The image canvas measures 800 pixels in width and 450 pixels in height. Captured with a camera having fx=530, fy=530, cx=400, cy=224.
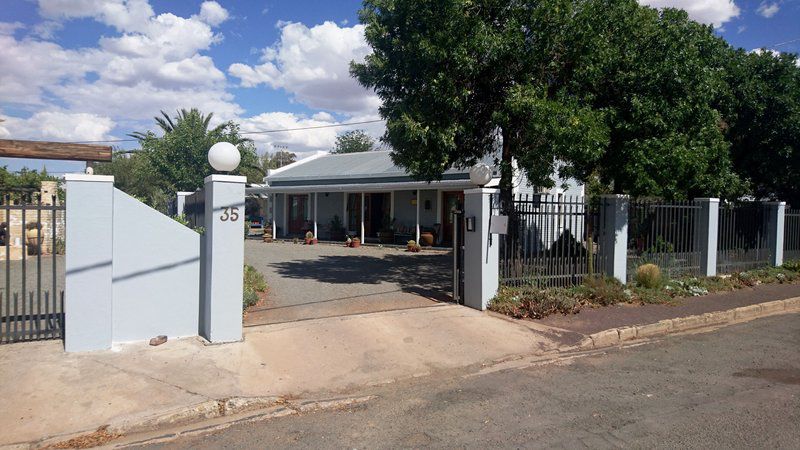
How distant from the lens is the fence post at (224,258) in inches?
272

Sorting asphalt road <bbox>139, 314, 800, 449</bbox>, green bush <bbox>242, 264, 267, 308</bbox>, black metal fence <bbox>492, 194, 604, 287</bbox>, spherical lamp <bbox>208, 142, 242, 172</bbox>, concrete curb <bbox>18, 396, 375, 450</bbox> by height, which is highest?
spherical lamp <bbox>208, 142, 242, 172</bbox>

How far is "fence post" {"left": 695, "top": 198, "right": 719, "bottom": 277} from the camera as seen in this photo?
13.4 metres

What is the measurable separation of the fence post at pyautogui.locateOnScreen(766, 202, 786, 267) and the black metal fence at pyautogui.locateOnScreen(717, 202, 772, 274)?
8cm

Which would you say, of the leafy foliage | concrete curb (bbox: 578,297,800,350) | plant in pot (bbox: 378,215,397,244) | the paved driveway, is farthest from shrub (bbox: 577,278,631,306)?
the leafy foliage

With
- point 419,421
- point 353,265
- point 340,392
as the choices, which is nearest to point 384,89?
point 353,265

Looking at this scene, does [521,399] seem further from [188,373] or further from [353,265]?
[353,265]

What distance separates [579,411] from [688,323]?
5.39 metres

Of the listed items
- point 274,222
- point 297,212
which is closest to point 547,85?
point 274,222

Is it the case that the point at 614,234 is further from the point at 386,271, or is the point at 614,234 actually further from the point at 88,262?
the point at 88,262

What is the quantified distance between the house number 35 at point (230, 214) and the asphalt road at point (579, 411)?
2.91m

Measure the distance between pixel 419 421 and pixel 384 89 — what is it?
7.92m

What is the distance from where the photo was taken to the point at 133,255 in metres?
6.77

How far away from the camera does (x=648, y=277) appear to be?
1129 cm

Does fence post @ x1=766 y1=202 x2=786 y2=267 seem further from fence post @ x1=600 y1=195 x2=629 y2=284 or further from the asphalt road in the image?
the asphalt road
